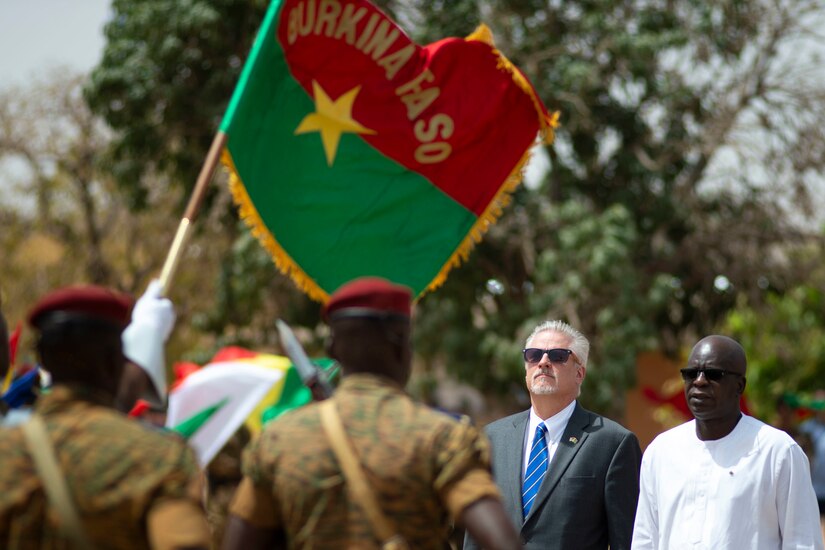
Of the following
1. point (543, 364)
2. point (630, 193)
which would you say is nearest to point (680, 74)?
point (630, 193)

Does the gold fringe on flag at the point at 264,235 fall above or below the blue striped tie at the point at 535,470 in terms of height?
above

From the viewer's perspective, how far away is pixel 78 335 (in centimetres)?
309

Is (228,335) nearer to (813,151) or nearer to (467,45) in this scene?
(813,151)

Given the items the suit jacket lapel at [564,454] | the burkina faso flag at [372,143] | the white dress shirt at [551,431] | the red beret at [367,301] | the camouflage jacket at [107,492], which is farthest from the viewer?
the burkina faso flag at [372,143]

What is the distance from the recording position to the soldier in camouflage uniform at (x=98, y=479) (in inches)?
113

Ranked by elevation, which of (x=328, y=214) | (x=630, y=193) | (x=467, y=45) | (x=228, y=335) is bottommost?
(x=228, y=335)

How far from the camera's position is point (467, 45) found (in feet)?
25.0

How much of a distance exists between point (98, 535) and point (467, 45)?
5249 millimetres

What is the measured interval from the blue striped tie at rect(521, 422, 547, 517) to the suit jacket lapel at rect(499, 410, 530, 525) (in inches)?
1.2

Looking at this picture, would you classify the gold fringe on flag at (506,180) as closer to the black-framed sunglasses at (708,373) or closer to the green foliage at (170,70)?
the black-framed sunglasses at (708,373)

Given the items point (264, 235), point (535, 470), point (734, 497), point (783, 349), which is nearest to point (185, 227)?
point (264, 235)

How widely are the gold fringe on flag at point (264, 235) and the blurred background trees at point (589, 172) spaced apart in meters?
8.05

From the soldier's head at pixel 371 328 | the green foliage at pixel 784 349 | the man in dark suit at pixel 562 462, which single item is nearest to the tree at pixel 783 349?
the green foliage at pixel 784 349

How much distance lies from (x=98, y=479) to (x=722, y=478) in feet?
10.1
